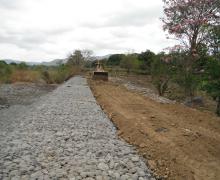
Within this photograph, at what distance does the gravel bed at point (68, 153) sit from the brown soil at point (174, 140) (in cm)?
37

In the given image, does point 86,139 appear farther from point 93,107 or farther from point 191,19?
point 191,19

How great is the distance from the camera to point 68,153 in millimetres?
7992

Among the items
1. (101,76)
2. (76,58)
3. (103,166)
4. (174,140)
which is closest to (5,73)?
(101,76)

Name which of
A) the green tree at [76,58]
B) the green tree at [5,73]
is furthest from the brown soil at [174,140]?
the green tree at [76,58]

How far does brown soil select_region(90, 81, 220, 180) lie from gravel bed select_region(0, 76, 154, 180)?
37cm

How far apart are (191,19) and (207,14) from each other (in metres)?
1.14

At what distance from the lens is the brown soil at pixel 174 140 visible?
7254 mm

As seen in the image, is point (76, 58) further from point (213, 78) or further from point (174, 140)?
point (174, 140)

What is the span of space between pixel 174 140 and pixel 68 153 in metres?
3.08

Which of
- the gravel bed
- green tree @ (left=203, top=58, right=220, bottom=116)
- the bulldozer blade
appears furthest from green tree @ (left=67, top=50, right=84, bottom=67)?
the gravel bed

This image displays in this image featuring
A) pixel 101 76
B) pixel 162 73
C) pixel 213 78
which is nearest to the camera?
pixel 213 78

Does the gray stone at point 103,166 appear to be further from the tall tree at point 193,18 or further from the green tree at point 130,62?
the green tree at point 130,62

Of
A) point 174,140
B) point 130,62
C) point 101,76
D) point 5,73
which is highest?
point 130,62

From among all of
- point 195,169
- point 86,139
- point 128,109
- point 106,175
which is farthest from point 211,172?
point 128,109
